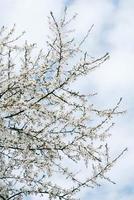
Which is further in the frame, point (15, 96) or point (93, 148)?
point (93, 148)

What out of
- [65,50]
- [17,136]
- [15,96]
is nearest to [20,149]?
[17,136]

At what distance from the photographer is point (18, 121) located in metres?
9.58

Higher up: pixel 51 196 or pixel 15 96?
pixel 15 96

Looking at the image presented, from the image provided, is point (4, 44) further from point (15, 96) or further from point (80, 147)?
point (80, 147)

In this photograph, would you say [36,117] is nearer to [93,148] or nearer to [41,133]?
[41,133]

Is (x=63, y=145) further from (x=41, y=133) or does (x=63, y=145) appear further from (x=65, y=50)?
(x=65, y=50)

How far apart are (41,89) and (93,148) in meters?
1.55

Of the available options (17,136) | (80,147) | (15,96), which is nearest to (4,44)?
(15,96)

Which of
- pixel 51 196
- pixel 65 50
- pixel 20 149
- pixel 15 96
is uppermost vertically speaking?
pixel 65 50

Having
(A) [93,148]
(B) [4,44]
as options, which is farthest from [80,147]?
(B) [4,44]

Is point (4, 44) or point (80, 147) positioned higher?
point (4, 44)

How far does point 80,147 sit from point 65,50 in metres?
1.85

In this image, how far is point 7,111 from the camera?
9.12 meters

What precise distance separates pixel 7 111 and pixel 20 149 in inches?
31.4
